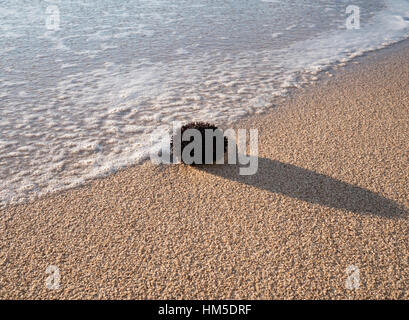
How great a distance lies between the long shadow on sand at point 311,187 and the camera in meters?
3.35

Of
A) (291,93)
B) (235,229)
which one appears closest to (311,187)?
(235,229)

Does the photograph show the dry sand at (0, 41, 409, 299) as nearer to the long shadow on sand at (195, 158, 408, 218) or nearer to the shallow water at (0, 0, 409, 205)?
the long shadow on sand at (195, 158, 408, 218)

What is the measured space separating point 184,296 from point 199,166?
1.65m

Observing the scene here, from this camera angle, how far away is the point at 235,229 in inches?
123

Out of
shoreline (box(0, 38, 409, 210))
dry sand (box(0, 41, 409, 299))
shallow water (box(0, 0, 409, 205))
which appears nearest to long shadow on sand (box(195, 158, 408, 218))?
dry sand (box(0, 41, 409, 299))

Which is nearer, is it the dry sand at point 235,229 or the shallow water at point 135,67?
the dry sand at point 235,229

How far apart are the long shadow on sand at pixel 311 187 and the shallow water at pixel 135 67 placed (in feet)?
4.08

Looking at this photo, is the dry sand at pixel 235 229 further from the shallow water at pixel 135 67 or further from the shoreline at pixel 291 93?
the shallow water at pixel 135 67

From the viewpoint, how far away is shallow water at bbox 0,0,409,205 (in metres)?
4.44

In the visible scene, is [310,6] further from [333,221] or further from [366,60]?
[333,221]

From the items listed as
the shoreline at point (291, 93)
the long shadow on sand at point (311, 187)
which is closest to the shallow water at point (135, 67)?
the shoreline at point (291, 93)

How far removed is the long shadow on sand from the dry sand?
0.01m

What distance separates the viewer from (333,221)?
10.5ft

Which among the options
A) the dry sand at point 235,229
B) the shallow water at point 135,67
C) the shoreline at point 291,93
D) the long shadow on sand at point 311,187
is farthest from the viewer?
the shallow water at point 135,67
